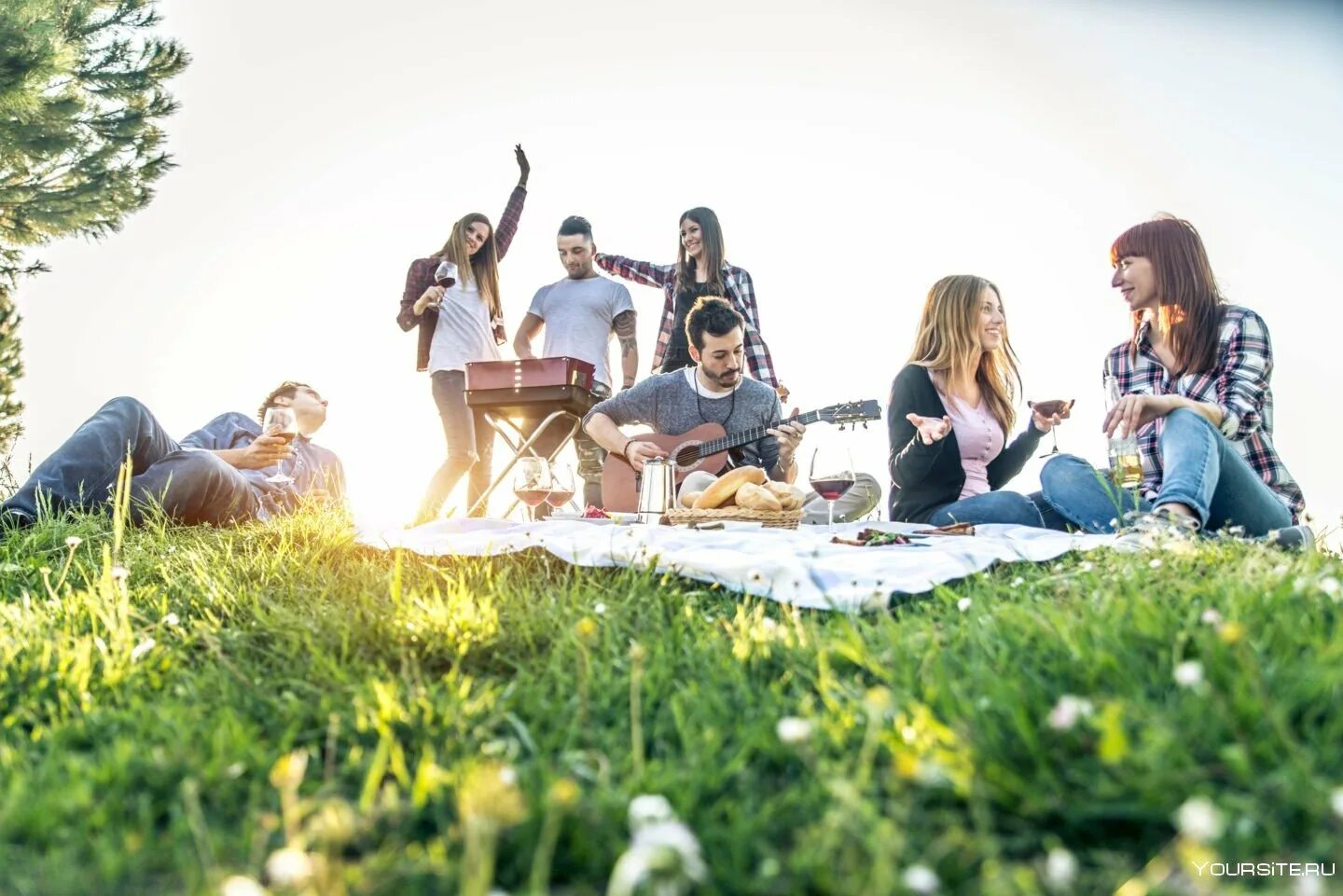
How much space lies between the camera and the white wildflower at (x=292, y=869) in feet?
3.26

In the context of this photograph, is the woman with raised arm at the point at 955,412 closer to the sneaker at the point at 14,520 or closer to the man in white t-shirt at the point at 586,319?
the man in white t-shirt at the point at 586,319

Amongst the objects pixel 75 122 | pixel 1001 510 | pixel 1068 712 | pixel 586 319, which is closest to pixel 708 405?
pixel 586 319

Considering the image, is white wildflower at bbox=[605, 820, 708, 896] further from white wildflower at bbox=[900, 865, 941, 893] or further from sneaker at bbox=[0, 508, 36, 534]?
sneaker at bbox=[0, 508, 36, 534]

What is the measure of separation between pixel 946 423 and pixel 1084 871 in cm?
313

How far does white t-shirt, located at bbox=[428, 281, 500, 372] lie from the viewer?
246 inches

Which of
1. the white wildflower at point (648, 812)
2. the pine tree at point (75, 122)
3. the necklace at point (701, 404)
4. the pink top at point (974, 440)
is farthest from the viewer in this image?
the pine tree at point (75, 122)

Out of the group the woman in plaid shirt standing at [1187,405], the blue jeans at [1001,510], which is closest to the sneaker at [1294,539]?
the woman in plaid shirt standing at [1187,405]

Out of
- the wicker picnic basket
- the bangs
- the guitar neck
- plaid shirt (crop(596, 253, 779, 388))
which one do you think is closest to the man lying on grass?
the wicker picnic basket

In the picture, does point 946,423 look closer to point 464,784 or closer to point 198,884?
point 464,784

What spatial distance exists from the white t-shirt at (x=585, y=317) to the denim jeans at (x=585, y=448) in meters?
0.22

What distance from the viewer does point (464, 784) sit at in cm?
134

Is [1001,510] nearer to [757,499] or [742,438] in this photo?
[757,499]

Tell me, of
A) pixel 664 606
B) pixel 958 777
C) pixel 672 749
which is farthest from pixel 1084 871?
pixel 664 606

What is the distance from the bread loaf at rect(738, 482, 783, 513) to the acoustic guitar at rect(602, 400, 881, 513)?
1.30 meters
